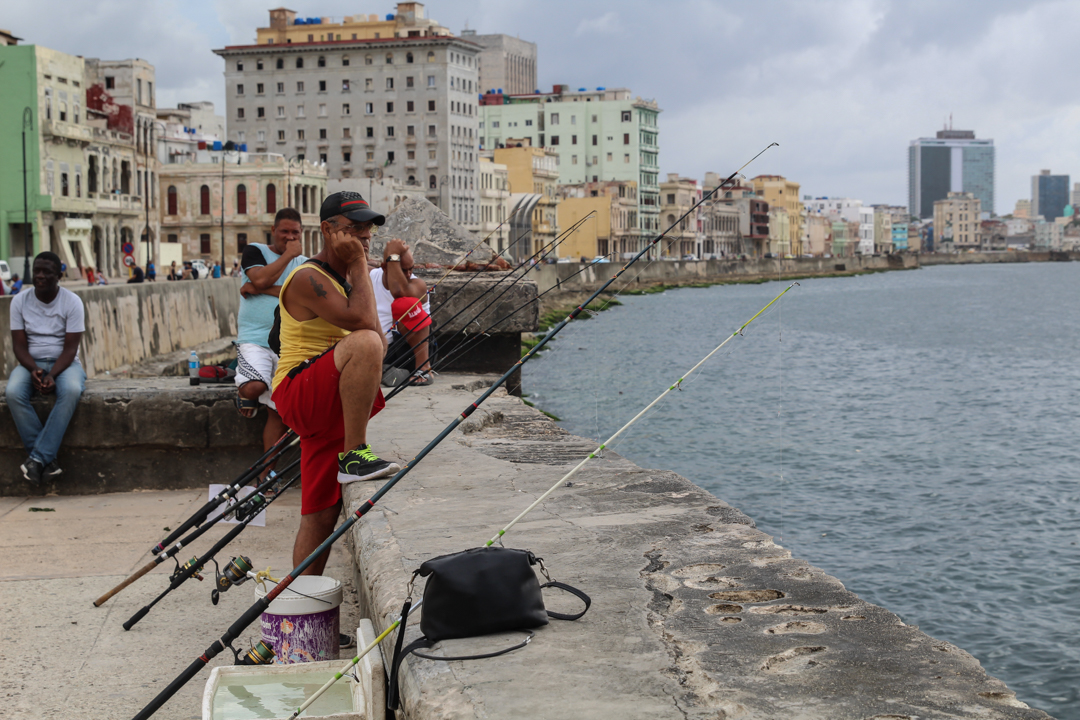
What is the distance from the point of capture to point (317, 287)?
417cm

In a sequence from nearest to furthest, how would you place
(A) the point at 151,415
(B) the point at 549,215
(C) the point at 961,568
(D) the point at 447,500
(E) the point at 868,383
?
(D) the point at 447,500
(A) the point at 151,415
(C) the point at 961,568
(E) the point at 868,383
(B) the point at 549,215

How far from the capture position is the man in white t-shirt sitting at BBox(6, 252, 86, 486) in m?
6.39

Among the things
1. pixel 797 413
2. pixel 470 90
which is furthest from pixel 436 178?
pixel 797 413

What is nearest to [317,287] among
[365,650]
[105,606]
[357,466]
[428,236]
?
[357,466]

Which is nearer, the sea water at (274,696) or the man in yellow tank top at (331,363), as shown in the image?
the sea water at (274,696)

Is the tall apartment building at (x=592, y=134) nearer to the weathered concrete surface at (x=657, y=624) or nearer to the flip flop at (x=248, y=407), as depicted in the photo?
the flip flop at (x=248, y=407)

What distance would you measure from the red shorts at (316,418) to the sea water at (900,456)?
1.61 metres

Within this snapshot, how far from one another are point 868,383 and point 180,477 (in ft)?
75.8

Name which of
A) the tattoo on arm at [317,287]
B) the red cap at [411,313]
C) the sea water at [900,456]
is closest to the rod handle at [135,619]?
the tattoo on arm at [317,287]

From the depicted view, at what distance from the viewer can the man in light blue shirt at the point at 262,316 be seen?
6035 mm

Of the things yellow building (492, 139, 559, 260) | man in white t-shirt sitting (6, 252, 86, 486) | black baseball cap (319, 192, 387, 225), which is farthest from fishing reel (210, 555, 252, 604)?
yellow building (492, 139, 559, 260)

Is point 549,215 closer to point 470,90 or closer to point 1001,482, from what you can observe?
point 470,90

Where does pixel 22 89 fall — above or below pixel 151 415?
above

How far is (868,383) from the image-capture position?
90.6 ft
